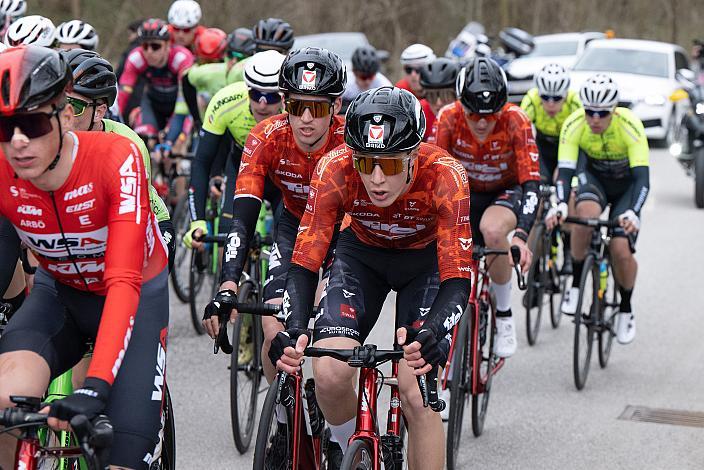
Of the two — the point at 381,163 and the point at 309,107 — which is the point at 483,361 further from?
the point at 381,163

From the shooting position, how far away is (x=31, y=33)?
25.7 feet

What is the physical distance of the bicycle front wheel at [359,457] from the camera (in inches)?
158

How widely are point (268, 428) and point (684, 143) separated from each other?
14430 mm

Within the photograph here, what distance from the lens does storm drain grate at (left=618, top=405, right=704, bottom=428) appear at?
23.8 ft

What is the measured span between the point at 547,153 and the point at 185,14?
475 cm

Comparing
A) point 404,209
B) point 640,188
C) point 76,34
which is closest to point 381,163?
point 404,209

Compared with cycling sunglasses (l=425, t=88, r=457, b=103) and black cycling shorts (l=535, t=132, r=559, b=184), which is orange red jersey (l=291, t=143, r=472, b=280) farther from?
black cycling shorts (l=535, t=132, r=559, b=184)

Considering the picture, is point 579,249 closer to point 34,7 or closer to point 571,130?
point 571,130

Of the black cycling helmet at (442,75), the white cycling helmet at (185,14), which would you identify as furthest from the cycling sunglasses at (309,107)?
the white cycling helmet at (185,14)

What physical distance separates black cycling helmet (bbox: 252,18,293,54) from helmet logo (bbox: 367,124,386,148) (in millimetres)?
4403

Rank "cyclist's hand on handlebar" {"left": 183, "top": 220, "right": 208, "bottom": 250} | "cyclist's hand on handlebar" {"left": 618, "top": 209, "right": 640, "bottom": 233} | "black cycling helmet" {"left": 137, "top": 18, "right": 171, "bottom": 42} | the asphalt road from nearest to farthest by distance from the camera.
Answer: "cyclist's hand on handlebar" {"left": 183, "top": 220, "right": 208, "bottom": 250}
the asphalt road
"cyclist's hand on handlebar" {"left": 618, "top": 209, "right": 640, "bottom": 233}
"black cycling helmet" {"left": 137, "top": 18, "right": 171, "bottom": 42}

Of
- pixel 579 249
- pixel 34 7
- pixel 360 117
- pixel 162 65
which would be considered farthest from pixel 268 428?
pixel 34 7

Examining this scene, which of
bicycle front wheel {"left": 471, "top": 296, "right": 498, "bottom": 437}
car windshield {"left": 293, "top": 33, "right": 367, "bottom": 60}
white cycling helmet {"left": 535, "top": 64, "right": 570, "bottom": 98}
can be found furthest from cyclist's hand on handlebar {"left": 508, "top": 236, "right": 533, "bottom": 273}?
car windshield {"left": 293, "top": 33, "right": 367, "bottom": 60}

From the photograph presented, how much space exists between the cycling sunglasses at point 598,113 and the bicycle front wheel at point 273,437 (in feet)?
14.9
